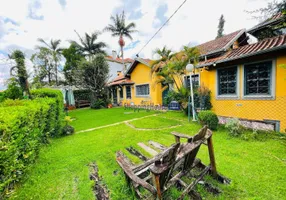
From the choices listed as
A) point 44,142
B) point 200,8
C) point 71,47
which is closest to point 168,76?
point 200,8

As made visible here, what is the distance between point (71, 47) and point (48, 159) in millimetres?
27407

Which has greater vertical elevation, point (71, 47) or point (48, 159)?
point (71, 47)

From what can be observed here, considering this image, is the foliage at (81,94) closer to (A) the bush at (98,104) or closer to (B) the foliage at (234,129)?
(A) the bush at (98,104)

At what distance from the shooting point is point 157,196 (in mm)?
1927

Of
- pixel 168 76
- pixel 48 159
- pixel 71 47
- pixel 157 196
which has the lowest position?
pixel 48 159

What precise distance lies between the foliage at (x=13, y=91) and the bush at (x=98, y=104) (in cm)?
996

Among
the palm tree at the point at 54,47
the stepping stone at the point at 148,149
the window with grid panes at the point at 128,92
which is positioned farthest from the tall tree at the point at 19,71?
the palm tree at the point at 54,47

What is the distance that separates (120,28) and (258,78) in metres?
25.3

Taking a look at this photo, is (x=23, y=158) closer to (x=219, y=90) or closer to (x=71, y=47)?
(x=219, y=90)

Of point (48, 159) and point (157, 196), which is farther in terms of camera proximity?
point (48, 159)

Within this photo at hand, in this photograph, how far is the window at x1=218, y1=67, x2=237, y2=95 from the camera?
23.9ft

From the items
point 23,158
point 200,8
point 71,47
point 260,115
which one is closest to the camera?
point 23,158

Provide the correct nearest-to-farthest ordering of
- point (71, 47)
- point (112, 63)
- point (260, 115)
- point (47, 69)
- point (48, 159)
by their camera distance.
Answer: point (48, 159) < point (260, 115) < point (47, 69) < point (71, 47) < point (112, 63)

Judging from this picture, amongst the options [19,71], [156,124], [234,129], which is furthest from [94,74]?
[234,129]
